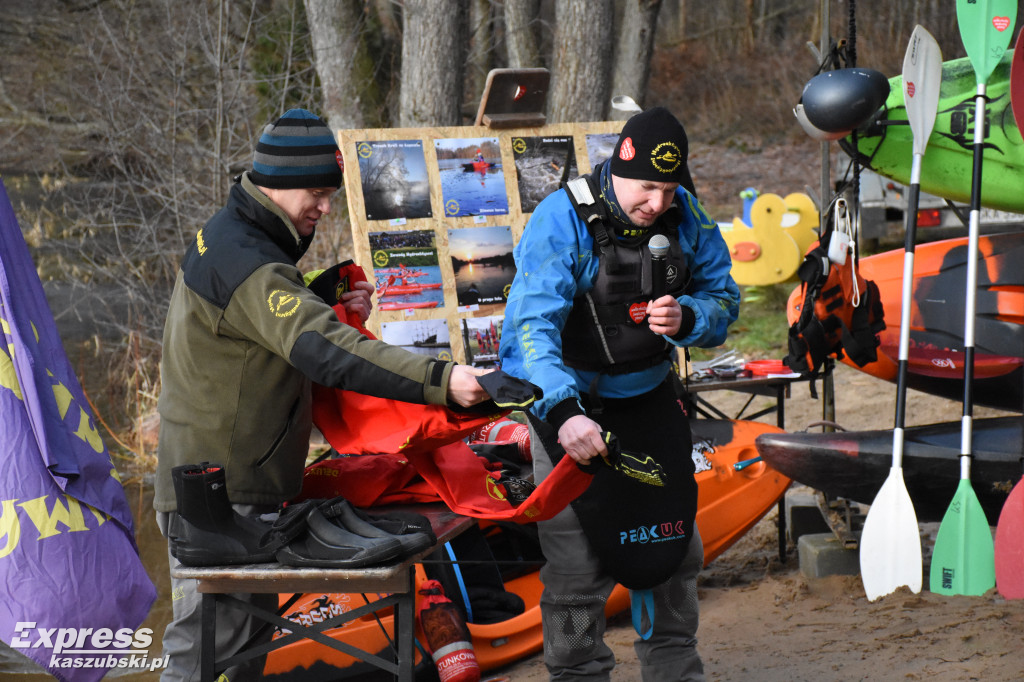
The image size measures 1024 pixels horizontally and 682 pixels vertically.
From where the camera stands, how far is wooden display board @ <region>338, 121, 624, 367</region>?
16.8ft

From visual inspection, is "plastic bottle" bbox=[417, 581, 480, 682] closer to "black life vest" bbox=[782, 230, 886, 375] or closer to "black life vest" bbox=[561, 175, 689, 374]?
"black life vest" bbox=[561, 175, 689, 374]

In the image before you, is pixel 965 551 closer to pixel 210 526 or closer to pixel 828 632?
pixel 828 632

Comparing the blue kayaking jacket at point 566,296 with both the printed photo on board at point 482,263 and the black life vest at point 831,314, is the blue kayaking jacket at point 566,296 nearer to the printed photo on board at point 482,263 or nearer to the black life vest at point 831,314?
the black life vest at point 831,314

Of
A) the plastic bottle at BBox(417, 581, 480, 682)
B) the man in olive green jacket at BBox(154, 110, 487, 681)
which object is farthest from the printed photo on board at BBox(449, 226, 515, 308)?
the man in olive green jacket at BBox(154, 110, 487, 681)

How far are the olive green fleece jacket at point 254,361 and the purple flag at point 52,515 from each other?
0.56 meters

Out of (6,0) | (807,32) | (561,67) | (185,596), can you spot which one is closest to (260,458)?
(185,596)

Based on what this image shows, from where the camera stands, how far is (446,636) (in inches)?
151

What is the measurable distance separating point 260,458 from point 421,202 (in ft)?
9.08

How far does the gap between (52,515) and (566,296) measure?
A: 1.66 meters

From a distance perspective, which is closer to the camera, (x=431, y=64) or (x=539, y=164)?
(x=539, y=164)

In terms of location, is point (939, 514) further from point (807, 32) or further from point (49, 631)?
point (807, 32)

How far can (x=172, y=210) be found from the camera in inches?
303

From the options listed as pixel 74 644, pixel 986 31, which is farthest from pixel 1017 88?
pixel 74 644

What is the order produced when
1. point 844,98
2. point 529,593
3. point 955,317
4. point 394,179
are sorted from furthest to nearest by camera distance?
point 394,179, point 955,317, point 529,593, point 844,98
